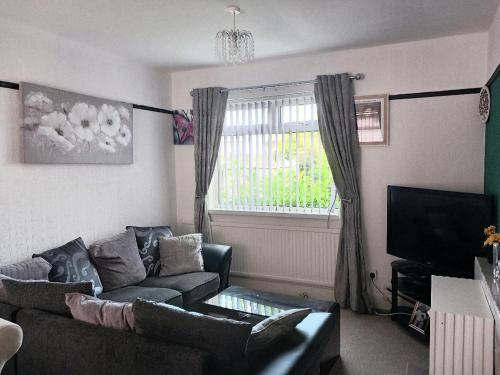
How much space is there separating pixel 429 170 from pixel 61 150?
10.7 feet

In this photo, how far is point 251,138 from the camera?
13.9 feet

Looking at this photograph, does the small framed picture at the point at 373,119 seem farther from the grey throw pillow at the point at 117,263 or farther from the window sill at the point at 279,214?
the grey throw pillow at the point at 117,263

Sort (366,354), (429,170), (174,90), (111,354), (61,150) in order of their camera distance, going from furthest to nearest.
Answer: (174,90)
(429,170)
(61,150)
(366,354)
(111,354)

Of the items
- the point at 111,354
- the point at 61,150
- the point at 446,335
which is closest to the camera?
the point at 111,354

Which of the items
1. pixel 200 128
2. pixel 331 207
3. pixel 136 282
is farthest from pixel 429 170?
pixel 136 282

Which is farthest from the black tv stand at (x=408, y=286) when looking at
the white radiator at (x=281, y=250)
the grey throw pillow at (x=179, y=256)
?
the grey throw pillow at (x=179, y=256)

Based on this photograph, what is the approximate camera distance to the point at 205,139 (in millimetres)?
4332

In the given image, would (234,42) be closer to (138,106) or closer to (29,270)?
(138,106)

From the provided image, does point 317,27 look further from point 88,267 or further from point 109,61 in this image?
point 88,267

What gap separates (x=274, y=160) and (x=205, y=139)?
0.85 metres

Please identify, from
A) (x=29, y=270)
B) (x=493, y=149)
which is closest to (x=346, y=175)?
(x=493, y=149)

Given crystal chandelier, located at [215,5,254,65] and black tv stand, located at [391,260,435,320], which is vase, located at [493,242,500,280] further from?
crystal chandelier, located at [215,5,254,65]

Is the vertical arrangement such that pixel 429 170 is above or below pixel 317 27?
below

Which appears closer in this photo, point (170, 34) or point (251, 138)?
point (170, 34)
